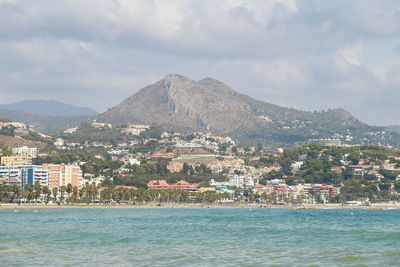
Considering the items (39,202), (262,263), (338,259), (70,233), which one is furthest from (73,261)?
(39,202)

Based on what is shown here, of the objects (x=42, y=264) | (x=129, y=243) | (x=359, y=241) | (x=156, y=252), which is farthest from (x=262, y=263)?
(x=359, y=241)

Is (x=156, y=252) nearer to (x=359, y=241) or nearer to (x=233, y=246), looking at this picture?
(x=233, y=246)

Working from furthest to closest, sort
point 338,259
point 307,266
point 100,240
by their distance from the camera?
1. point 100,240
2. point 338,259
3. point 307,266

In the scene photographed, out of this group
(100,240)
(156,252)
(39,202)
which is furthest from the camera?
(39,202)

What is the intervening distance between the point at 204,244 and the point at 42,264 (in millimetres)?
17063

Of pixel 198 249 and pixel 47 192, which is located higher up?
pixel 47 192

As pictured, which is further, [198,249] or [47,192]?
[47,192]

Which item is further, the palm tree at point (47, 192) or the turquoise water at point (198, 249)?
the palm tree at point (47, 192)

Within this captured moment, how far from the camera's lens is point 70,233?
63406 millimetres

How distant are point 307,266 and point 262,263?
9.33ft

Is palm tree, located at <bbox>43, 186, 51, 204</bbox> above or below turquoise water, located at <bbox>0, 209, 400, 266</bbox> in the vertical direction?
above

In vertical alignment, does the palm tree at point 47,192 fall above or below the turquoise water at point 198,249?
above

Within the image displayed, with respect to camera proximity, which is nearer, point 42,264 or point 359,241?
point 42,264

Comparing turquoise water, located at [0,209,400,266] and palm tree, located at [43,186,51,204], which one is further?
palm tree, located at [43,186,51,204]
